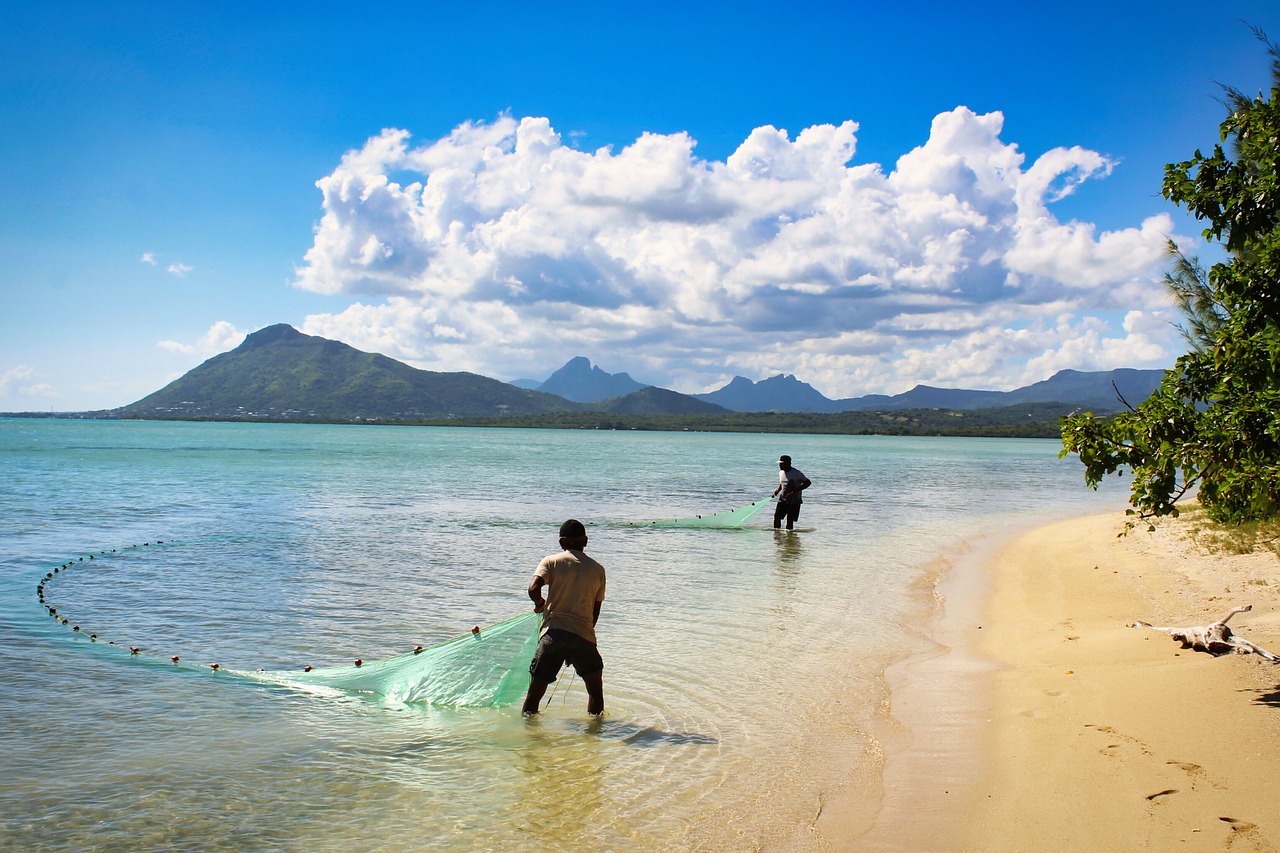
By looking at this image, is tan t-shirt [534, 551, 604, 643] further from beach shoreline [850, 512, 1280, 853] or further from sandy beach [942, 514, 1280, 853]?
sandy beach [942, 514, 1280, 853]

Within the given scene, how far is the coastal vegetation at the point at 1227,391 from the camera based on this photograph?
6.55 m

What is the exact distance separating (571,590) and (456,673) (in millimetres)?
1894

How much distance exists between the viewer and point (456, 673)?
28.8 ft

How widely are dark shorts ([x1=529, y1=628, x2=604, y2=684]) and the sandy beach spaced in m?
3.39

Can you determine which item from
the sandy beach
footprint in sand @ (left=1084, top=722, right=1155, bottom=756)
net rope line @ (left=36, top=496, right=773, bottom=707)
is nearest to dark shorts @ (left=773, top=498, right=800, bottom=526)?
the sandy beach

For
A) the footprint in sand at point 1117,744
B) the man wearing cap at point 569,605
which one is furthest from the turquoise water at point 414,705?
the footprint in sand at point 1117,744

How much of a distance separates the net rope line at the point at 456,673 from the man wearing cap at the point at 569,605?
19.4 inches

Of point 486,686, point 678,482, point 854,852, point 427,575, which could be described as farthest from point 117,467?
point 854,852

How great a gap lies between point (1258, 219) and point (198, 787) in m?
10.2

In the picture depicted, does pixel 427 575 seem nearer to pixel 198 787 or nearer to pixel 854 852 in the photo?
pixel 198 787

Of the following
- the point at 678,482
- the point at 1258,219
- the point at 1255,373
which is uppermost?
the point at 1258,219

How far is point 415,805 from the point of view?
6449 millimetres

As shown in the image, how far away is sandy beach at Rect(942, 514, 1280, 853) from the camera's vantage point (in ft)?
18.4

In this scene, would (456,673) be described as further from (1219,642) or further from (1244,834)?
(1219,642)
